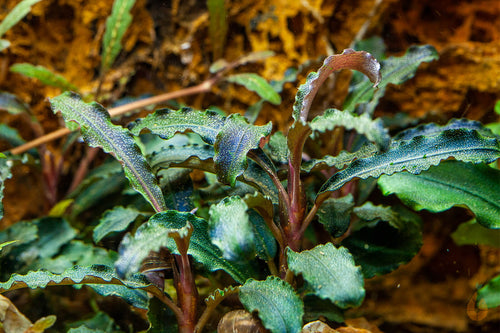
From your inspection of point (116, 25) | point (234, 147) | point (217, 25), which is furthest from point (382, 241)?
point (116, 25)

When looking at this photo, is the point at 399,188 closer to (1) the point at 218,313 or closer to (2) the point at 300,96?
(2) the point at 300,96

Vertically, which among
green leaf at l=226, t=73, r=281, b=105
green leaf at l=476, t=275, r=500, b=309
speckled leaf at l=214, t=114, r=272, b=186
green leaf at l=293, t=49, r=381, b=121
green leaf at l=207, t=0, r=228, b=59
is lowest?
green leaf at l=476, t=275, r=500, b=309

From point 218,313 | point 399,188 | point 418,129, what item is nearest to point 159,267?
point 218,313

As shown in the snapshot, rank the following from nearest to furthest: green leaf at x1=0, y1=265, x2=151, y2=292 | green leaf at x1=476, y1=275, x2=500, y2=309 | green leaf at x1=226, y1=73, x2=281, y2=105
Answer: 1. green leaf at x1=0, y1=265, x2=151, y2=292
2. green leaf at x1=476, y1=275, x2=500, y2=309
3. green leaf at x1=226, y1=73, x2=281, y2=105

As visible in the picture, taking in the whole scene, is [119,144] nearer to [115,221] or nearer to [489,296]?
[115,221]

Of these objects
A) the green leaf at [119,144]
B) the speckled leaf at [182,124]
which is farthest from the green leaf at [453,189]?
the green leaf at [119,144]

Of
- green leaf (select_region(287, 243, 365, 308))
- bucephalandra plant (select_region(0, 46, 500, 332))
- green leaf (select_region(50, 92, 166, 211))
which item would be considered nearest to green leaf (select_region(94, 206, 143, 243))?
bucephalandra plant (select_region(0, 46, 500, 332))

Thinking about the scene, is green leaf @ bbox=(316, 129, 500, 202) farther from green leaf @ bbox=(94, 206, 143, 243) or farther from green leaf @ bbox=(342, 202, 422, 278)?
green leaf @ bbox=(94, 206, 143, 243)
